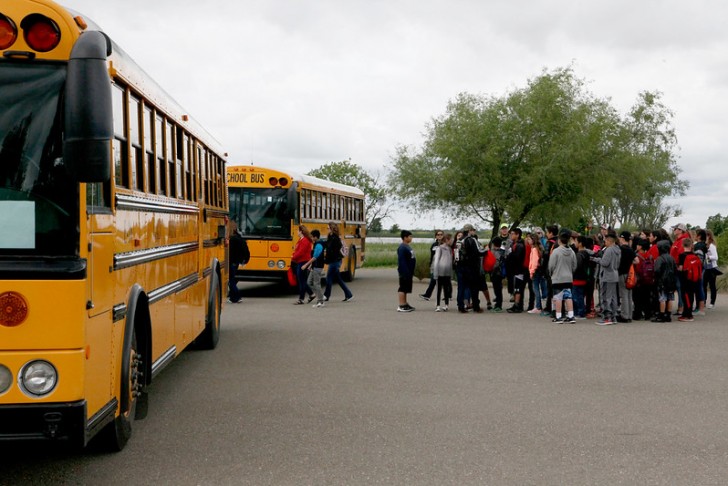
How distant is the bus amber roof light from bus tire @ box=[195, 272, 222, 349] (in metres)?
6.47

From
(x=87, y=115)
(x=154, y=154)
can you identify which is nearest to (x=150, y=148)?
(x=154, y=154)

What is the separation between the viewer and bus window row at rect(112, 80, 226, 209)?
20.5 feet

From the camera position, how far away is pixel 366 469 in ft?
19.4

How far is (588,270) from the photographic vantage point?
53.5 feet

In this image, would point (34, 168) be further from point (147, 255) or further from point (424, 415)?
point (424, 415)

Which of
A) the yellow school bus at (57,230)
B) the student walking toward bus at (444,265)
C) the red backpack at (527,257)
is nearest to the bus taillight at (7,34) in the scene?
the yellow school bus at (57,230)

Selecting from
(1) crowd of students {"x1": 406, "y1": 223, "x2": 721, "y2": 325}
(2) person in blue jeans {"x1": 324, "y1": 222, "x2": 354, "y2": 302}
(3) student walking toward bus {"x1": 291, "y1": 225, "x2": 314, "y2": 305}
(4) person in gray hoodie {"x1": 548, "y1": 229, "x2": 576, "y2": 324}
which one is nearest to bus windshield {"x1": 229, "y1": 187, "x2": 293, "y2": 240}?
(2) person in blue jeans {"x1": 324, "y1": 222, "x2": 354, "y2": 302}

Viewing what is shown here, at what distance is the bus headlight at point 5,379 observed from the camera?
15.6 ft

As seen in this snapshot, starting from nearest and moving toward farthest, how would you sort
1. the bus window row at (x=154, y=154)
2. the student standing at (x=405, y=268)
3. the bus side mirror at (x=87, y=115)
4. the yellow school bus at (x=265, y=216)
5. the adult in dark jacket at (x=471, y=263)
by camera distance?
the bus side mirror at (x=87, y=115), the bus window row at (x=154, y=154), the adult in dark jacket at (x=471, y=263), the student standing at (x=405, y=268), the yellow school bus at (x=265, y=216)

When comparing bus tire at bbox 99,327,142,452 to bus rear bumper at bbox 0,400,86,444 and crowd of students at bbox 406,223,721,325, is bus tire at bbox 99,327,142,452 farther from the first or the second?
crowd of students at bbox 406,223,721,325

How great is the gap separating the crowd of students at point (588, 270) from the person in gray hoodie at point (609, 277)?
0.02m

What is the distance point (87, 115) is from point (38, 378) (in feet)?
4.39

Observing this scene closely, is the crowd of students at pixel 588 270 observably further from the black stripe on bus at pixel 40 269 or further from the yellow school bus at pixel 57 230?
the black stripe on bus at pixel 40 269

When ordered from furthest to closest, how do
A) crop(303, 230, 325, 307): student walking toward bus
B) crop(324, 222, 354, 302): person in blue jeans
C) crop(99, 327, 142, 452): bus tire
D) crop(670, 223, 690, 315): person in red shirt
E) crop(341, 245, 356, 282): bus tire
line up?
crop(341, 245, 356, 282): bus tire < crop(324, 222, 354, 302): person in blue jeans < crop(303, 230, 325, 307): student walking toward bus < crop(670, 223, 690, 315): person in red shirt < crop(99, 327, 142, 452): bus tire
